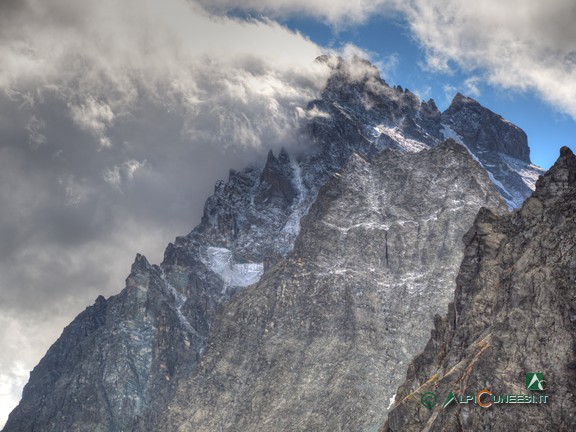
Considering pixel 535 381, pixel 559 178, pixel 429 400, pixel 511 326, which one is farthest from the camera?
pixel 559 178

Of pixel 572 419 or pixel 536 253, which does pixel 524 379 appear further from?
pixel 536 253

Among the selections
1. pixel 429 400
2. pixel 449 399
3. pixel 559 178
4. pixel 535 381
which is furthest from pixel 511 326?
pixel 559 178

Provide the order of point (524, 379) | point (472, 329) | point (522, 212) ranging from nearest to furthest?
point (524, 379) → point (472, 329) → point (522, 212)

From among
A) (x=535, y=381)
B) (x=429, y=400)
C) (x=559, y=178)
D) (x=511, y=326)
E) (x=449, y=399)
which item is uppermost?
(x=559, y=178)

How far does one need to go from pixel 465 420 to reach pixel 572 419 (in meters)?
13.7

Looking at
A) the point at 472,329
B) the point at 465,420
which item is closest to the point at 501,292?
the point at 472,329

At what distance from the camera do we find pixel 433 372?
139250 millimetres

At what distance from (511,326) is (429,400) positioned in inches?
639

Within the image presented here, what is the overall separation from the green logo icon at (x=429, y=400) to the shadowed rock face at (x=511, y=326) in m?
0.96

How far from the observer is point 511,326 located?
12025 centimetres

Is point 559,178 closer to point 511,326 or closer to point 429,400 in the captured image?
point 511,326

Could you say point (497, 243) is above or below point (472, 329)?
above

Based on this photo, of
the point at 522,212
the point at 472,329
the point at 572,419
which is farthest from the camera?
the point at 522,212

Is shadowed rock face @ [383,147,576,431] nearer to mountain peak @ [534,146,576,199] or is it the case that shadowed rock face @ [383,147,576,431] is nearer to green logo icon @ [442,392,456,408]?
mountain peak @ [534,146,576,199]
